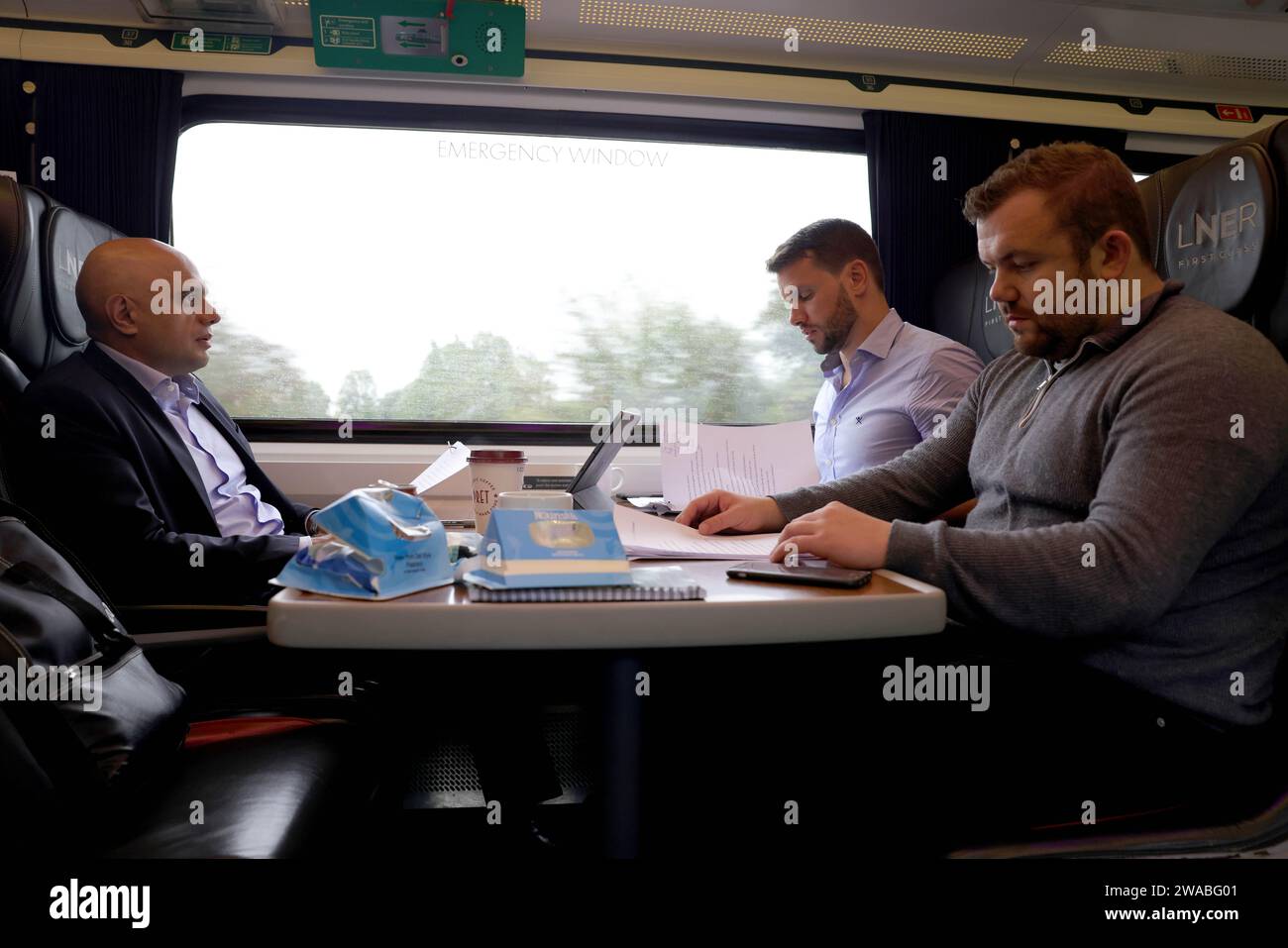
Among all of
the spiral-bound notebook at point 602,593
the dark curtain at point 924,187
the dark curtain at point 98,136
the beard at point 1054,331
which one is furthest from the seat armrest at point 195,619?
the dark curtain at point 924,187

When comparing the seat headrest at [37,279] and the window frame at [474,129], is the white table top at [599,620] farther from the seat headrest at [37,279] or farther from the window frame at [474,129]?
the window frame at [474,129]

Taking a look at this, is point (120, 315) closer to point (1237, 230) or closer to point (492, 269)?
point (492, 269)

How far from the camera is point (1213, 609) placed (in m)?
1.00

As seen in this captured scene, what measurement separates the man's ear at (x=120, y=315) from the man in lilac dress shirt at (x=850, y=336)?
64.2 inches

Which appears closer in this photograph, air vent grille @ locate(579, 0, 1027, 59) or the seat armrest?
the seat armrest

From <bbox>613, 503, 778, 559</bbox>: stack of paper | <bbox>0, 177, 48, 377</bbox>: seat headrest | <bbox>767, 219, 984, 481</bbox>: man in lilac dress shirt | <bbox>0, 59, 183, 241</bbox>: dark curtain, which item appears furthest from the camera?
<bbox>0, 59, 183, 241</bbox>: dark curtain

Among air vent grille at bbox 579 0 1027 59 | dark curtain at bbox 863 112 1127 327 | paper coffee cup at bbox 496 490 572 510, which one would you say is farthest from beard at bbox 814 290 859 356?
paper coffee cup at bbox 496 490 572 510

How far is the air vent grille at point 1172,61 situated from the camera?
2.55m

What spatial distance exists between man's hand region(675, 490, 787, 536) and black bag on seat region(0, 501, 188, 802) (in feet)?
2.63

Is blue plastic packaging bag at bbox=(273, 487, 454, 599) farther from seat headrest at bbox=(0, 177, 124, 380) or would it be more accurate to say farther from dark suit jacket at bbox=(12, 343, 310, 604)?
seat headrest at bbox=(0, 177, 124, 380)

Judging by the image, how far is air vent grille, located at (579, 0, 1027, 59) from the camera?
7.68ft

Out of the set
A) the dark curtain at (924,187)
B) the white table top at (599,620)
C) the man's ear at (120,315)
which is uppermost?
the dark curtain at (924,187)

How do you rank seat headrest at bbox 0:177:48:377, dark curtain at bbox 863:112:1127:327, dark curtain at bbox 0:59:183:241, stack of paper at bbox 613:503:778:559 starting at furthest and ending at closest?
Answer: dark curtain at bbox 863:112:1127:327 < dark curtain at bbox 0:59:183:241 < seat headrest at bbox 0:177:48:377 < stack of paper at bbox 613:503:778:559

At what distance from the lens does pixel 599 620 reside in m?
0.75
